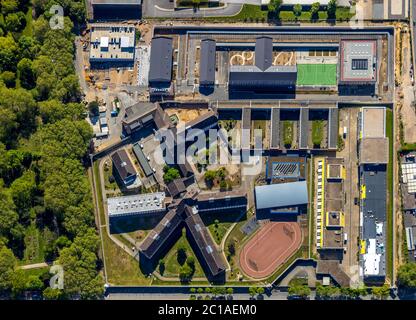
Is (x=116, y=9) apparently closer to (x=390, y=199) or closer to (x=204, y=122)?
(x=204, y=122)

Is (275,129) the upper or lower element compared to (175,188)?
upper

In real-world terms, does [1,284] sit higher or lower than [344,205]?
lower

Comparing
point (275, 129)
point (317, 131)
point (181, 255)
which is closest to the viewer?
point (181, 255)

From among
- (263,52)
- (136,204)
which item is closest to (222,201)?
(136,204)

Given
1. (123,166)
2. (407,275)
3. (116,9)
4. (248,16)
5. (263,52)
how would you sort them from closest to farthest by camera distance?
(407,275) → (123,166) → (263,52) → (248,16) → (116,9)
